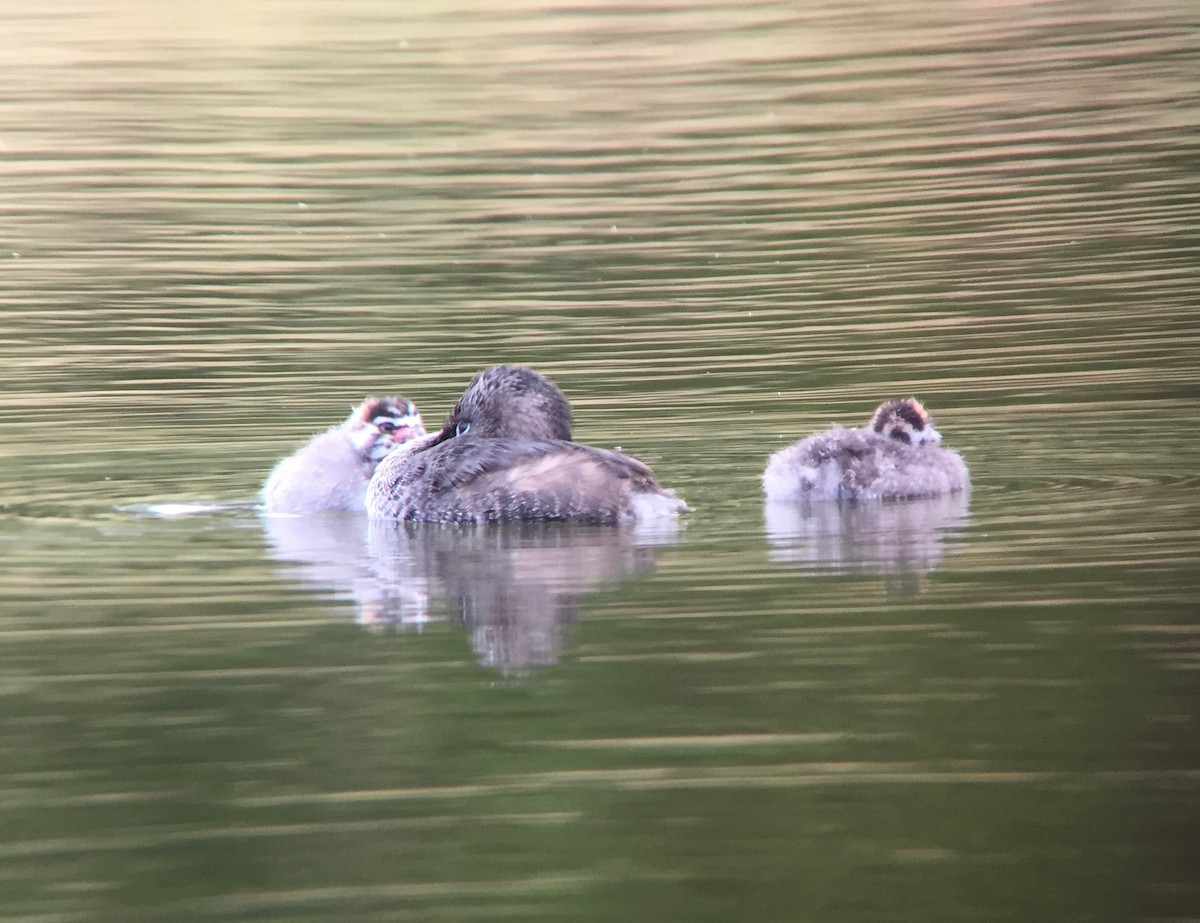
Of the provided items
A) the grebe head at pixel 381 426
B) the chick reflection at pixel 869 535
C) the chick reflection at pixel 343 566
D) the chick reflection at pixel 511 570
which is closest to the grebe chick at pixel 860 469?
the chick reflection at pixel 869 535

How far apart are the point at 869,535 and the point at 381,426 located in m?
2.95

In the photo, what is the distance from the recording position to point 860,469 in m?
10.4

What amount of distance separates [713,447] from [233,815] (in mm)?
5784

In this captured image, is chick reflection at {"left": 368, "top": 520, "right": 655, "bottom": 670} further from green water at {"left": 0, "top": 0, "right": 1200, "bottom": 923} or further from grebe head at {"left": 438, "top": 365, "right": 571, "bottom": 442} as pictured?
grebe head at {"left": 438, "top": 365, "right": 571, "bottom": 442}

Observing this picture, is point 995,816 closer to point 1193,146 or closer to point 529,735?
point 529,735

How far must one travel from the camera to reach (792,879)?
5430mm

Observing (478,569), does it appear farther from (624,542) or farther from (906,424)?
(906,424)

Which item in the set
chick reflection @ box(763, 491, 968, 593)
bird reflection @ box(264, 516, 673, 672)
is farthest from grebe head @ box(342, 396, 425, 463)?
chick reflection @ box(763, 491, 968, 593)

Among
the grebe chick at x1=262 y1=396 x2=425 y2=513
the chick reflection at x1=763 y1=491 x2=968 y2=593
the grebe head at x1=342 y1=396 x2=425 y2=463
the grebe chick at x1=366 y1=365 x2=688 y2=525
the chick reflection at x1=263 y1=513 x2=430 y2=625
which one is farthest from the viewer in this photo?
the grebe head at x1=342 y1=396 x2=425 y2=463

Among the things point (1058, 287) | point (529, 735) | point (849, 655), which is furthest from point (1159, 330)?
point (529, 735)

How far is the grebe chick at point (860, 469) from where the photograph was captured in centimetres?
1028

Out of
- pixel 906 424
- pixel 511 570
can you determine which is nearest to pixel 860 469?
pixel 906 424

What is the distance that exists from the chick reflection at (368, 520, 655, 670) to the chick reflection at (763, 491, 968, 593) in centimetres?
57

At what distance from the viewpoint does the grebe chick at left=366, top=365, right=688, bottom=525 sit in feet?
32.9
